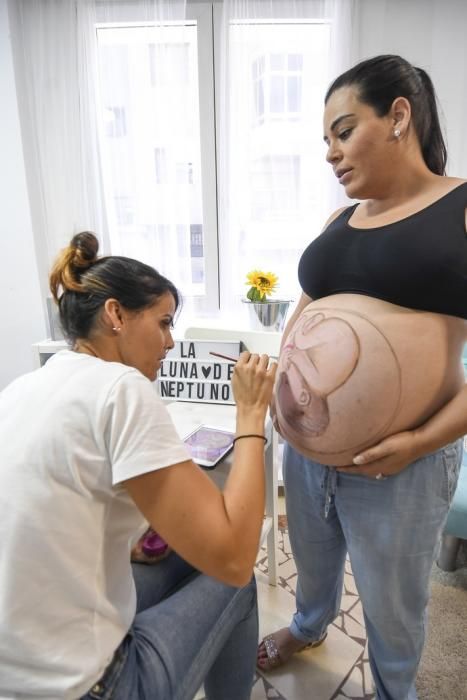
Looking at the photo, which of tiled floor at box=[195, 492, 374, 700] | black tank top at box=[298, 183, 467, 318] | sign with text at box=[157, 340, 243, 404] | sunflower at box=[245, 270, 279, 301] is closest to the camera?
black tank top at box=[298, 183, 467, 318]

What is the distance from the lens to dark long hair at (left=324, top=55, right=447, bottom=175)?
0.68 meters

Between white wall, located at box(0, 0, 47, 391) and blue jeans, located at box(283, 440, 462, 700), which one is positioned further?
white wall, located at box(0, 0, 47, 391)

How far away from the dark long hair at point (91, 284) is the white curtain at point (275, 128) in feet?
4.17

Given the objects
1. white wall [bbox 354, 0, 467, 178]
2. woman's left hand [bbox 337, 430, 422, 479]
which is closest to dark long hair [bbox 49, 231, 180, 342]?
woman's left hand [bbox 337, 430, 422, 479]

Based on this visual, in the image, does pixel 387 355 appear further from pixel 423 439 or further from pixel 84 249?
pixel 84 249

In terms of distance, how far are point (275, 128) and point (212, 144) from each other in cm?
29

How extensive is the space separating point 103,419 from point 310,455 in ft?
1.29

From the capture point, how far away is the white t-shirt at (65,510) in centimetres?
50

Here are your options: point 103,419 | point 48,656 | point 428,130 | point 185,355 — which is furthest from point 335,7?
point 48,656

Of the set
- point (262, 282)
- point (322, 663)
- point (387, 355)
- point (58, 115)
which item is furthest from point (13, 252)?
point (322, 663)

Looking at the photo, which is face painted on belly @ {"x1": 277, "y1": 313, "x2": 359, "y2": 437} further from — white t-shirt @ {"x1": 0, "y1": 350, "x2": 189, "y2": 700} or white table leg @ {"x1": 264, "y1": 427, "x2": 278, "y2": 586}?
white table leg @ {"x1": 264, "y1": 427, "x2": 278, "y2": 586}

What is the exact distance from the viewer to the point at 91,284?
0.64 metres

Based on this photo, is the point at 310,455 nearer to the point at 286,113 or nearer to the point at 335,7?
the point at 286,113

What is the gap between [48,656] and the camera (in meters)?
0.50
